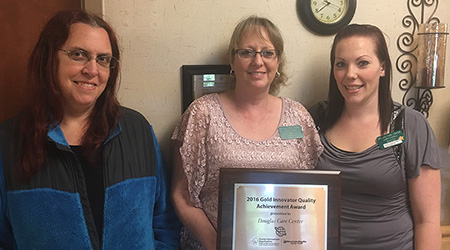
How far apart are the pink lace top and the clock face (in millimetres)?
692

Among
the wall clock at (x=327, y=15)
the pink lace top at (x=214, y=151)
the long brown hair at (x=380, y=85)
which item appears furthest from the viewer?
the wall clock at (x=327, y=15)

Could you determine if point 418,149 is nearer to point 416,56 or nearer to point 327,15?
point 416,56

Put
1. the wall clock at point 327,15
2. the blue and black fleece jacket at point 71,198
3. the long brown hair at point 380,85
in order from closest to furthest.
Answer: the blue and black fleece jacket at point 71,198, the long brown hair at point 380,85, the wall clock at point 327,15

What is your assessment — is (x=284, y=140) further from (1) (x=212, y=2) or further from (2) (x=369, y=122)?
(1) (x=212, y=2)

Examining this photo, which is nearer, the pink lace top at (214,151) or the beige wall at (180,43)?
the pink lace top at (214,151)

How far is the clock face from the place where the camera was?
1854 millimetres

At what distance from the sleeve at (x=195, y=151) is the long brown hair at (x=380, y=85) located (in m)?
0.61

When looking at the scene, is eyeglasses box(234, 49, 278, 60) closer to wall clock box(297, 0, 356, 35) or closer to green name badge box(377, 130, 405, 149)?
wall clock box(297, 0, 356, 35)

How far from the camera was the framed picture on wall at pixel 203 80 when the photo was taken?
175cm

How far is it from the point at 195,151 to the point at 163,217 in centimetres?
33

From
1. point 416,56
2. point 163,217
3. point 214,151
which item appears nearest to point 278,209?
point 214,151

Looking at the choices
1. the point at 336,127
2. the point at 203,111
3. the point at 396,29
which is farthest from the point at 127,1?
→ the point at 396,29

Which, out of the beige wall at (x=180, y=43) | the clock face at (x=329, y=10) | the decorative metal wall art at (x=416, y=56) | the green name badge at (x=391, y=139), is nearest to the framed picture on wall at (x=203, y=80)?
the beige wall at (x=180, y=43)

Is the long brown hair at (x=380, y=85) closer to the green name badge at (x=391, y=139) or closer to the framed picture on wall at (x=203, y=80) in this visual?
the green name badge at (x=391, y=139)
